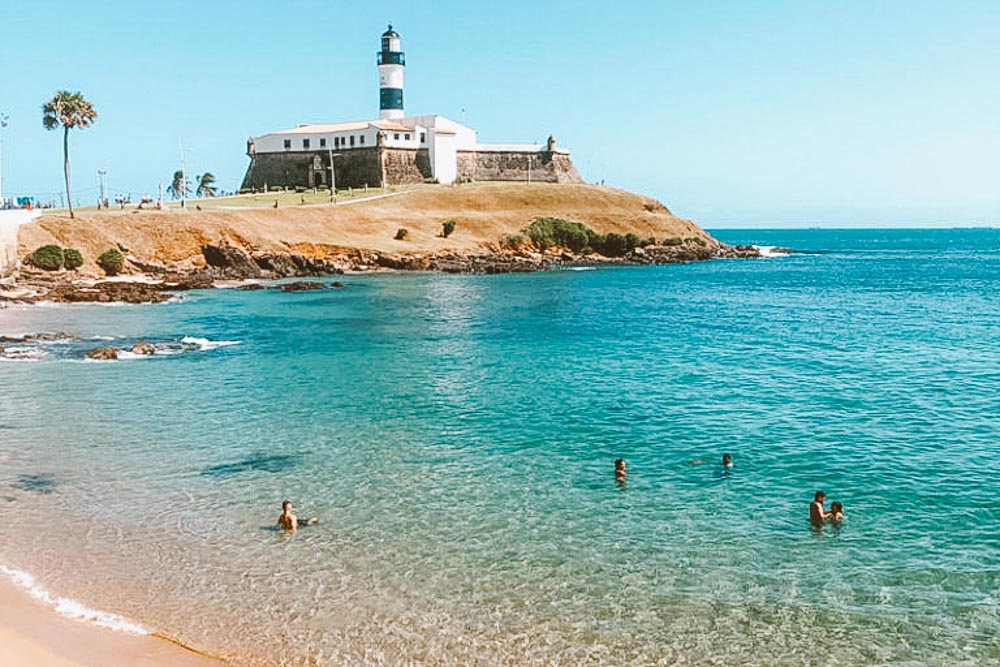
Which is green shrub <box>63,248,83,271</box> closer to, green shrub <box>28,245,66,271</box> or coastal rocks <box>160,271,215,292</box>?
green shrub <box>28,245,66,271</box>

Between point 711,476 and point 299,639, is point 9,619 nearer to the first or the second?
point 299,639

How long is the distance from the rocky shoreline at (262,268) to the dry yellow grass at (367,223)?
1.54 m

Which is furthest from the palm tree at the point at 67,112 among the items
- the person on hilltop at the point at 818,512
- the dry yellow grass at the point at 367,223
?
the person on hilltop at the point at 818,512

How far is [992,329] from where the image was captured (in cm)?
5459

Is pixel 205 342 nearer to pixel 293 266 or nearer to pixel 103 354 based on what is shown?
pixel 103 354

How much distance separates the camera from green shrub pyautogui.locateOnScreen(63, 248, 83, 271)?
73812mm

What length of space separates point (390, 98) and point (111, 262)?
71.5m

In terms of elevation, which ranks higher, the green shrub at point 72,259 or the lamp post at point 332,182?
the lamp post at point 332,182

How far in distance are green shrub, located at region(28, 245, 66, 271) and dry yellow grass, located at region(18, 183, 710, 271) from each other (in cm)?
127

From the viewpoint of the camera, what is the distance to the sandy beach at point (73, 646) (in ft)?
45.2

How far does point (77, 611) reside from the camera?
15.6m

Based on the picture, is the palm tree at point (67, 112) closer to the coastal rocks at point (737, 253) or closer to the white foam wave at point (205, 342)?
the white foam wave at point (205, 342)

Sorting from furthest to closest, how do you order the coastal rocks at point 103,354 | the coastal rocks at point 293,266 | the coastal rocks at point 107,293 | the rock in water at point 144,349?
the coastal rocks at point 293,266, the coastal rocks at point 107,293, the rock in water at point 144,349, the coastal rocks at point 103,354

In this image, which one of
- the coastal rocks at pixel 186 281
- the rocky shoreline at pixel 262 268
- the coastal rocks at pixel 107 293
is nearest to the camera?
the coastal rocks at pixel 107 293
